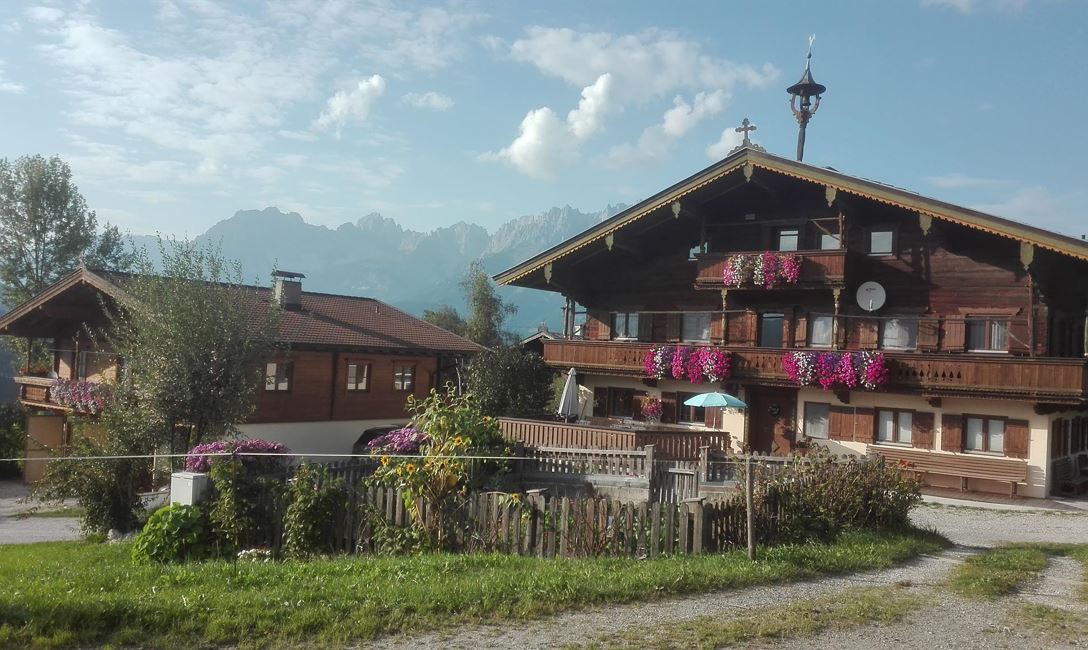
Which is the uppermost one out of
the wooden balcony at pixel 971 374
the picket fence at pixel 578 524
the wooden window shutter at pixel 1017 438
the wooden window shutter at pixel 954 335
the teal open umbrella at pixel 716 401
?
the wooden window shutter at pixel 954 335

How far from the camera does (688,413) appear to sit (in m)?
30.6

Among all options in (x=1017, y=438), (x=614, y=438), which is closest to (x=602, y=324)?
(x=614, y=438)

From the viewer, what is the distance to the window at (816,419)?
27.2 m

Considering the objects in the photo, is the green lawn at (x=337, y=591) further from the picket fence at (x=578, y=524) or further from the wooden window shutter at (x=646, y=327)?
the wooden window shutter at (x=646, y=327)

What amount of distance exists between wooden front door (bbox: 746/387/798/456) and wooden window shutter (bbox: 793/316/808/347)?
1571 mm

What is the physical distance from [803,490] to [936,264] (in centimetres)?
1598

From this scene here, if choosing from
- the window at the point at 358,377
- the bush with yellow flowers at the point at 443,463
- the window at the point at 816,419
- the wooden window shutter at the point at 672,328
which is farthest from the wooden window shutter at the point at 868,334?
the window at the point at 358,377

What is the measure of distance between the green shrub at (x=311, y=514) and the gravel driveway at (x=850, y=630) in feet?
18.5

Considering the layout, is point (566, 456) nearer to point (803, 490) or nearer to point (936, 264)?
point (803, 490)

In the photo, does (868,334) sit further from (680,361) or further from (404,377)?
(404,377)

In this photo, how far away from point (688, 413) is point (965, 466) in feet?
31.2

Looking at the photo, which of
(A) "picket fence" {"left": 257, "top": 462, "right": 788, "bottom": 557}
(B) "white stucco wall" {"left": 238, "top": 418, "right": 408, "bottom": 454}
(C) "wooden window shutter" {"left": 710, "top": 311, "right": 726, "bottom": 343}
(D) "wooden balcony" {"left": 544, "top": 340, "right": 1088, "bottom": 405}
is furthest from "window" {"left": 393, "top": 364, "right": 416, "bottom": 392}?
(A) "picket fence" {"left": 257, "top": 462, "right": 788, "bottom": 557}

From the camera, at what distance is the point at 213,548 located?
41.8 feet

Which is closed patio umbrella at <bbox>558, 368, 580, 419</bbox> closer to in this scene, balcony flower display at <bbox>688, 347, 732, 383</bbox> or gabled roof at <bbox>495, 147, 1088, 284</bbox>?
balcony flower display at <bbox>688, 347, 732, 383</bbox>
